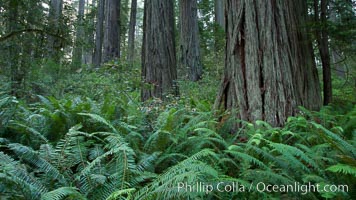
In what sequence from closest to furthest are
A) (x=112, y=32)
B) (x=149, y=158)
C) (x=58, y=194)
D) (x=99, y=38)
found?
(x=58, y=194) < (x=149, y=158) < (x=112, y=32) < (x=99, y=38)

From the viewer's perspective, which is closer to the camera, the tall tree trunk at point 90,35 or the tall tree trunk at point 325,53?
the tall tree trunk at point 325,53

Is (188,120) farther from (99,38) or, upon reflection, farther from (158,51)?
(99,38)

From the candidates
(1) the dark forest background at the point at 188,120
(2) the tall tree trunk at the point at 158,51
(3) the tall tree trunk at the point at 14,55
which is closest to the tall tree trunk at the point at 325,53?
(1) the dark forest background at the point at 188,120

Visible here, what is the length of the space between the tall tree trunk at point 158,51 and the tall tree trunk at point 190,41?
139 inches

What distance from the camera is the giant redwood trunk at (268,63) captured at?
152 inches

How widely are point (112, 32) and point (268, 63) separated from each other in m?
10.2

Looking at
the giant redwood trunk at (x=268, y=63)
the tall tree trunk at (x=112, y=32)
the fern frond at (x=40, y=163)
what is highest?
the tall tree trunk at (x=112, y=32)

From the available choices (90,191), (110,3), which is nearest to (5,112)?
(90,191)

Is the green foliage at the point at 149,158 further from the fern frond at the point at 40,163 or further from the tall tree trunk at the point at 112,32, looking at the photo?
the tall tree trunk at the point at 112,32

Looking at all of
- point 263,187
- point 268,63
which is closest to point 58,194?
point 263,187

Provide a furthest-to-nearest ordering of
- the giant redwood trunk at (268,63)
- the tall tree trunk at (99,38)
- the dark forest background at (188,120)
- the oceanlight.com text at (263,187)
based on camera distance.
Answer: the tall tree trunk at (99,38) → the giant redwood trunk at (268,63) → the dark forest background at (188,120) → the oceanlight.com text at (263,187)

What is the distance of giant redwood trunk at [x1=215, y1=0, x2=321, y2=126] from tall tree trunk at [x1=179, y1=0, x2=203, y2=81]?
615 cm

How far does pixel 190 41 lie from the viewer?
35.3ft

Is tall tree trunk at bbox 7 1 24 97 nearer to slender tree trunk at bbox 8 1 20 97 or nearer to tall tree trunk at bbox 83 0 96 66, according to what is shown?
slender tree trunk at bbox 8 1 20 97
